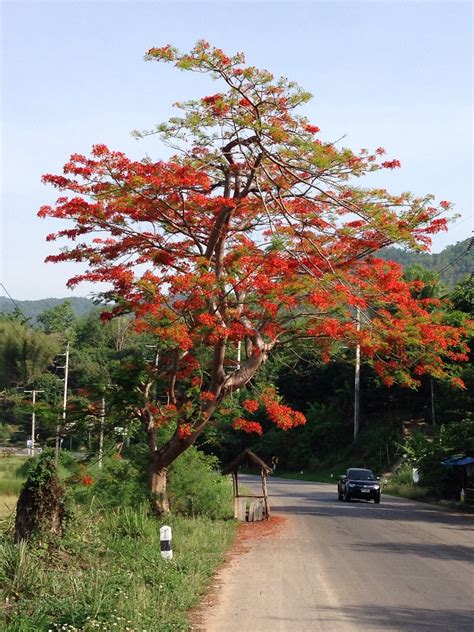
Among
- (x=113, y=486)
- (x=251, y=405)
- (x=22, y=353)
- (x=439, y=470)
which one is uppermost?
(x=22, y=353)

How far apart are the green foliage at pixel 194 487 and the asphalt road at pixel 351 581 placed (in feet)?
7.54

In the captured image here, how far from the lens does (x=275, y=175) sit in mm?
18453

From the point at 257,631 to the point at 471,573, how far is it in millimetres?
5775

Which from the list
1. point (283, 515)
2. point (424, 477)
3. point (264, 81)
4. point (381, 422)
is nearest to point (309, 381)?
point (381, 422)

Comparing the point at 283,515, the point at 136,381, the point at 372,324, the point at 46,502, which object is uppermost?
the point at 372,324

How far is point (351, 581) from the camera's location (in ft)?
42.5

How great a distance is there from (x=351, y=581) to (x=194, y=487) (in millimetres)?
9849

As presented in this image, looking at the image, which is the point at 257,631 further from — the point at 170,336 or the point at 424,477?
the point at 424,477

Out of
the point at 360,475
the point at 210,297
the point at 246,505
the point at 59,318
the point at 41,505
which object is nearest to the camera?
the point at 41,505

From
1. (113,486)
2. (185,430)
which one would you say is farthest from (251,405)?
(113,486)

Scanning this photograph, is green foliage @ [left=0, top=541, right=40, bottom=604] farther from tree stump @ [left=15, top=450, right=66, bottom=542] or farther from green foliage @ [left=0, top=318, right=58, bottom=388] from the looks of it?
green foliage @ [left=0, top=318, right=58, bottom=388]

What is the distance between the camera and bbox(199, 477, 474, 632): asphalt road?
995 centimetres

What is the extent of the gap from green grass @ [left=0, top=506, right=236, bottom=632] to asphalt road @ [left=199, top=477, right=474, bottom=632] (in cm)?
58

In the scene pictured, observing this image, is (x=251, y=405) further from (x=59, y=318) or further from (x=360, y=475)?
(x=59, y=318)
